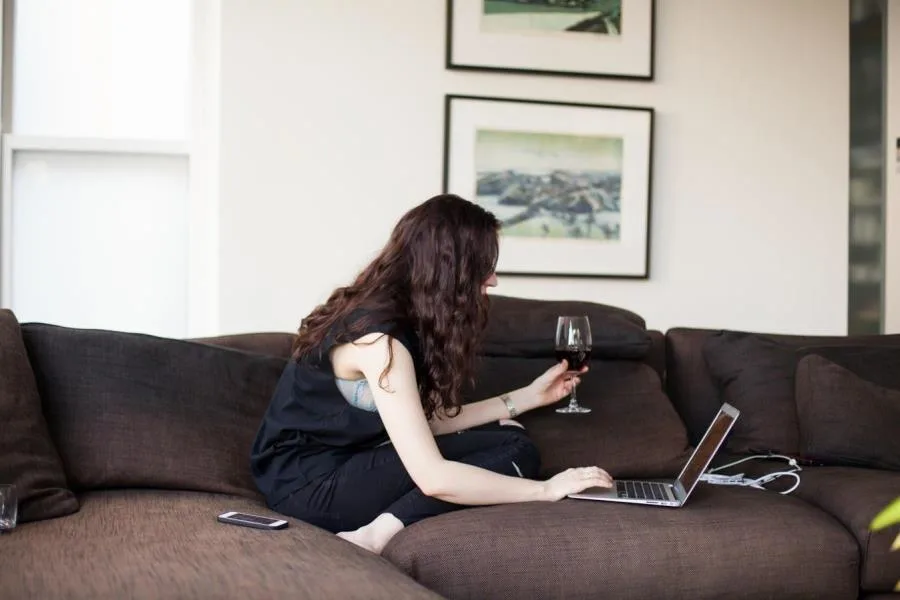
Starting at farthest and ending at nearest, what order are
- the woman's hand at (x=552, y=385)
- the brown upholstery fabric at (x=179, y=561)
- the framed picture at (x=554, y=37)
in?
the framed picture at (x=554, y=37) → the woman's hand at (x=552, y=385) → the brown upholstery fabric at (x=179, y=561)

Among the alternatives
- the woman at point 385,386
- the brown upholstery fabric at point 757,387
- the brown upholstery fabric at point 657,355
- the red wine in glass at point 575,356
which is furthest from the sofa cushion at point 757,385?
the woman at point 385,386

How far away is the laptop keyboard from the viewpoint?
2.42m

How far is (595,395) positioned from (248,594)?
5.10ft

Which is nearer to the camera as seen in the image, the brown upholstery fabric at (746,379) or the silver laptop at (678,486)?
the silver laptop at (678,486)

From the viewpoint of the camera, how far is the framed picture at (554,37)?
161 inches

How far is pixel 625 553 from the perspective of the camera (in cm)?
220

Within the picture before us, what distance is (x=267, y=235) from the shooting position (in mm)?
3939

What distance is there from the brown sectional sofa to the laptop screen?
0.06 meters

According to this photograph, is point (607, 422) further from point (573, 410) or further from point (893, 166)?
point (893, 166)

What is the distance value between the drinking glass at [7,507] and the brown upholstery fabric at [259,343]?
2.83 ft

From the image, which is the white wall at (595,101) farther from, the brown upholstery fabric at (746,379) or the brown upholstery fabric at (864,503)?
the brown upholstery fabric at (864,503)

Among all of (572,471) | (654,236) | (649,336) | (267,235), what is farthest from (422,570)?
(654,236)

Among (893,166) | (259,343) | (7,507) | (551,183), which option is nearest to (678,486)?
(259,343)

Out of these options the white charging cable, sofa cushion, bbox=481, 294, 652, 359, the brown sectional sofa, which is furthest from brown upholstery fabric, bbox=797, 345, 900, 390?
sofa cushion, bbox=481, 294, 652, 359
